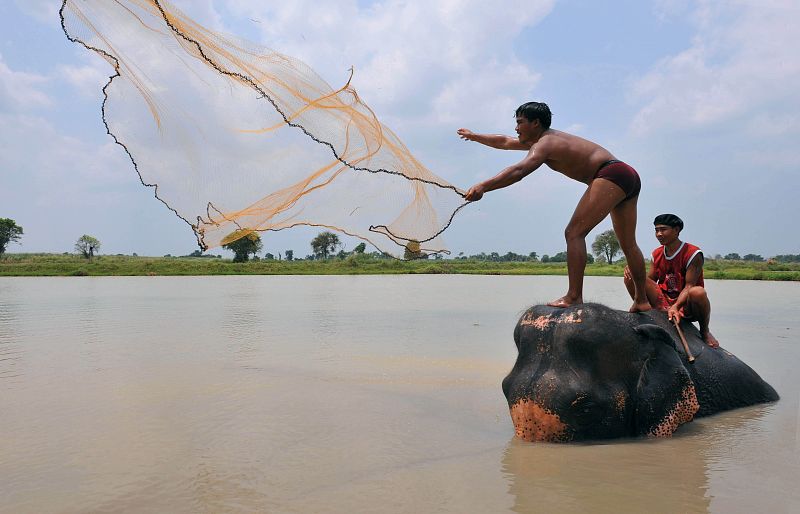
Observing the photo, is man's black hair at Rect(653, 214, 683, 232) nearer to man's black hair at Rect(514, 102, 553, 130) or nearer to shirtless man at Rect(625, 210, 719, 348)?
shirtless man at Rect(625, 210, 719, 348)

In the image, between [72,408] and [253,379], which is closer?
[72,408]

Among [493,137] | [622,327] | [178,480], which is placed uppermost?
[493,137]

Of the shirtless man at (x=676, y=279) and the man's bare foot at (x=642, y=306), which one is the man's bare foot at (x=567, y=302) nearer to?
the man's bare foot at (x=642, y=306)

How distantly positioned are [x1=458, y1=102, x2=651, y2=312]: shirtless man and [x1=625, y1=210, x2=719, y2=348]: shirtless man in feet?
2.81

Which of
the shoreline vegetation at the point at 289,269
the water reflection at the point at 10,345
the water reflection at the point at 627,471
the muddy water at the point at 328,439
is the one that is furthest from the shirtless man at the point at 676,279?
the shoreline vegetation at the point at 289,269

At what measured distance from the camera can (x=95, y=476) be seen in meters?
4.50

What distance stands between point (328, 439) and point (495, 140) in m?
3.22

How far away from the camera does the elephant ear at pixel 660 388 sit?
541 cm

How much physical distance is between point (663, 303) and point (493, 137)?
99.9 inches

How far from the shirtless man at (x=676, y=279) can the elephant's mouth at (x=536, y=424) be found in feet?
6.53

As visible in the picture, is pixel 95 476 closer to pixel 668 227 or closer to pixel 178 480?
pixel 178 480

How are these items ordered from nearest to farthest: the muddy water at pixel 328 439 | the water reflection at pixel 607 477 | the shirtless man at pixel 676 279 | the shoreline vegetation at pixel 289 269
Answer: the water reflection at pixel 607 477, the muddy water at pixel 328 439, the shirtless man at pixel 676 279, the shoreline vegetation at pixel 289 269

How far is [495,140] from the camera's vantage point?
20.9ft

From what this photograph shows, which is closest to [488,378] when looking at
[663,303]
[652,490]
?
[663,303]
